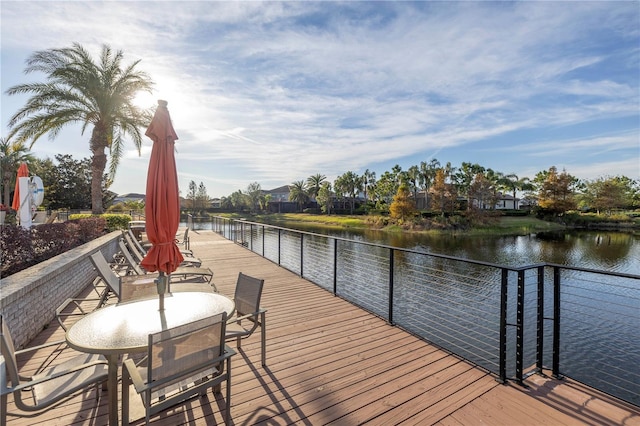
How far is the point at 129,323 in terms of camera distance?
211 centimetres

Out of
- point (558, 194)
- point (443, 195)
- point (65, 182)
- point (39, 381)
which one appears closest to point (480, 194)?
point (443, 195)

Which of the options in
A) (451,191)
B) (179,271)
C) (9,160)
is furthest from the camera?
(451,191)

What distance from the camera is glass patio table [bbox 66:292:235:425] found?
178cm

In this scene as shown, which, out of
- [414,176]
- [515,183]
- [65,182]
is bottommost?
[65,182]

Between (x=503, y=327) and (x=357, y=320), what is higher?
(x=503, y=327)

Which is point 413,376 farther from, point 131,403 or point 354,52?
point 354,52

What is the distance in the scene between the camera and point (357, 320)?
382 centimetres

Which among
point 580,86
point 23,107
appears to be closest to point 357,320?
point 23,107

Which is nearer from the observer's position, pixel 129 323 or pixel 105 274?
pixel 129 323

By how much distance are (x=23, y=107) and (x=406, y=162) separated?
47.5 meters

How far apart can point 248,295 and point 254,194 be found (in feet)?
188

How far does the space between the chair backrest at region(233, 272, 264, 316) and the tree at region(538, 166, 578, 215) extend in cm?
4681

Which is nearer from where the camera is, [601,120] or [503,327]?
[503,327]

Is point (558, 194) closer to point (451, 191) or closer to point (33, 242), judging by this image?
point (451, 191)
